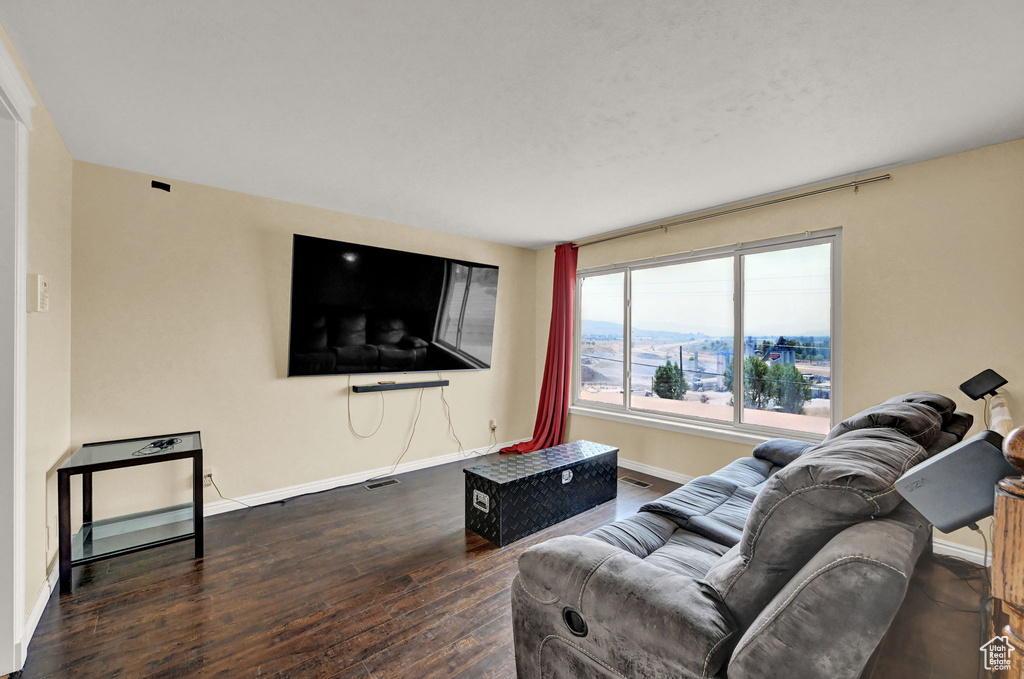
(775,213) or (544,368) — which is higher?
(775,213)

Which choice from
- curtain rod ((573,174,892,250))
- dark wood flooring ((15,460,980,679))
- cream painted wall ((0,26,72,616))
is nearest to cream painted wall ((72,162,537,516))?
cream painted wall ((0,26,72,616))

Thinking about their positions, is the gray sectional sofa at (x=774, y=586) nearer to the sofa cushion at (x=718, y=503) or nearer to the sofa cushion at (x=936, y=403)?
the sofa cushion at (x=936, y=403)

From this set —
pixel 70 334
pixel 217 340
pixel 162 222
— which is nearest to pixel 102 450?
pixel 70 334

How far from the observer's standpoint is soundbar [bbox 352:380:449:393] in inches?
159

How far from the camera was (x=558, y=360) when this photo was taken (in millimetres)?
5129

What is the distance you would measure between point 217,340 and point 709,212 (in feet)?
13.4

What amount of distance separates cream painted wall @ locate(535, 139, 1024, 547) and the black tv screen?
9.36 ft

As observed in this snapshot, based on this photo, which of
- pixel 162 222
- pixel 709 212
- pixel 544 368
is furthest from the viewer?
pixel 544 368

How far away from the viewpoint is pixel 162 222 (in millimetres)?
3131

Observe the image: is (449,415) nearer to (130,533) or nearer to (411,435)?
(411,435)

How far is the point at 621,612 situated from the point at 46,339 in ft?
9.52

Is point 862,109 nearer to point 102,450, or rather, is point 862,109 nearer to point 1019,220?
point 1019,220

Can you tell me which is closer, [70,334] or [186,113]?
[186,113]

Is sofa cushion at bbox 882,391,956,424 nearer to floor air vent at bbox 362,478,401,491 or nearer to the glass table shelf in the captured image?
floor air vent at bbox 362,478,401,491
